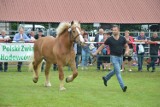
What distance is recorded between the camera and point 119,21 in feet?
109

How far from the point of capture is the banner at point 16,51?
2120 centimetres

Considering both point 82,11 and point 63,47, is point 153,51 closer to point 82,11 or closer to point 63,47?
point 63,47

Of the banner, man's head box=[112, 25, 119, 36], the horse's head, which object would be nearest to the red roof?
the banner

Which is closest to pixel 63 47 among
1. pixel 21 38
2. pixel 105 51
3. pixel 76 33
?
pixel 76 33

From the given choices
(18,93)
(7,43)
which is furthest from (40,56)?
(7,43)

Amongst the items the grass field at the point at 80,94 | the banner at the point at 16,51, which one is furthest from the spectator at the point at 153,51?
the banner at the point at 16,51

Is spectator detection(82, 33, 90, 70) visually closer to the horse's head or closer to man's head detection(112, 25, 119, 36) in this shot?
the horse's head

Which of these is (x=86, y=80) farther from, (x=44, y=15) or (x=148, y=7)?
(x=148, y=7)

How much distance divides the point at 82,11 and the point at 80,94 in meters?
21.8

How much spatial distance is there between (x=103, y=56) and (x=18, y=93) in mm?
9683

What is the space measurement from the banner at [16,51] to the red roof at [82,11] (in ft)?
35.0

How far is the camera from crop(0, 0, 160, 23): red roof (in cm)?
3247

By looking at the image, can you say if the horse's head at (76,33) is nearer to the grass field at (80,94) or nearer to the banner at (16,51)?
the grass field at (80,94)

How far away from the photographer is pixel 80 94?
12.6 meters
